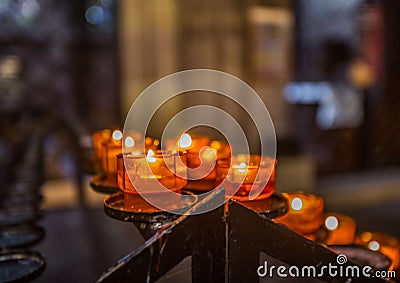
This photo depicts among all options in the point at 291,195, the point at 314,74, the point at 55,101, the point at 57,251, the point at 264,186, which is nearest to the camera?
the point at 264,186

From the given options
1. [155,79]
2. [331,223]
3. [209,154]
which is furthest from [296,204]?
[155,79]

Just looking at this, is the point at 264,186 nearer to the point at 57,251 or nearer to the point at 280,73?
the point at 57,251

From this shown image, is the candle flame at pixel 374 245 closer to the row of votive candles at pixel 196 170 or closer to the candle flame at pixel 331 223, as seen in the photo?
the candle flame at pixel 331 223

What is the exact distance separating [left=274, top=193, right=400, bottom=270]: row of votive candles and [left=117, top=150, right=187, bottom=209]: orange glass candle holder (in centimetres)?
31

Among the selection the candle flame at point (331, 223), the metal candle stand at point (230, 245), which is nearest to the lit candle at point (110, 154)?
the metal candle stand at point (230, 245)

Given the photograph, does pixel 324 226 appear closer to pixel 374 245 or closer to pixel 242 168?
pixel 374 245

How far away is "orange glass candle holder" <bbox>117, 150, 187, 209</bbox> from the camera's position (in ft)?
2.80

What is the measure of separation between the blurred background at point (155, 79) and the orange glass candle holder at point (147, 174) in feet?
3.06

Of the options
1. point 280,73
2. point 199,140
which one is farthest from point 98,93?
point 199,140

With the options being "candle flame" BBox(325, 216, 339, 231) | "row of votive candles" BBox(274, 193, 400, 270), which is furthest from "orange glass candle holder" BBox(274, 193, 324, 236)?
"candle flame" BBox(325, 216, 339, 231)

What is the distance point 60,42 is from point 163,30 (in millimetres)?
2413

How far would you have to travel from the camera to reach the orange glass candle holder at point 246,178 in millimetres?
913

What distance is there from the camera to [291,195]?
1173 millimetres

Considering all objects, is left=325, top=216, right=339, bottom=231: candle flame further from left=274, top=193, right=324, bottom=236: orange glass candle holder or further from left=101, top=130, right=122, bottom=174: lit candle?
left=101, top=130, right=122, bottom=174: lit candle
